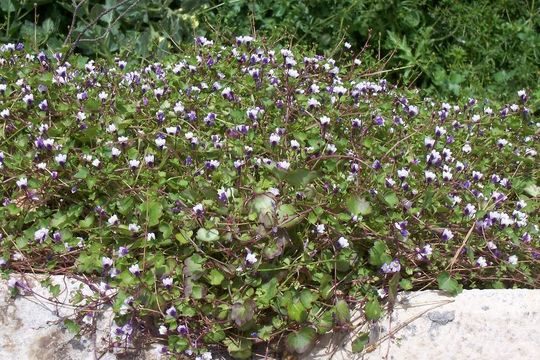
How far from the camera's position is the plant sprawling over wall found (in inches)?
106

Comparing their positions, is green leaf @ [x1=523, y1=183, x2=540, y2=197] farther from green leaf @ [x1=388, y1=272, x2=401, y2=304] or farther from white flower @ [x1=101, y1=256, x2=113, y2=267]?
white flower @ [x1=101, y1=256, x2=113, y2=267]

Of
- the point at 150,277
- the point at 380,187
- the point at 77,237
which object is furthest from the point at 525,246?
the point at 77,237

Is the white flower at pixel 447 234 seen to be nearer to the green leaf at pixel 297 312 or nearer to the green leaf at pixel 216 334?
the green leaf at pixel 297 312

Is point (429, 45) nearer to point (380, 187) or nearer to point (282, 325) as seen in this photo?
point (380, 187)

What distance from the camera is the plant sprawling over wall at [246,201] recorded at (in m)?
2.69

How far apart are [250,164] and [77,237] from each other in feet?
2.16

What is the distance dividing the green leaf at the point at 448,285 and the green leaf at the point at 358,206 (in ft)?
1.10

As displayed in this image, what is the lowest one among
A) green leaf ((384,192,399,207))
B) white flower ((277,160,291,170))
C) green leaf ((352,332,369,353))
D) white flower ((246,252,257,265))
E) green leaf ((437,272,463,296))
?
green leaf ((352,332,369,353))

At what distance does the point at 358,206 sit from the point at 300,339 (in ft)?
1.55

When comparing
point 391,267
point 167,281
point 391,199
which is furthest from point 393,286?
point 167,281

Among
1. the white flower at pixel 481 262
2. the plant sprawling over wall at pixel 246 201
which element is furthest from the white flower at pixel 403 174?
the white flower at pixel 481 262

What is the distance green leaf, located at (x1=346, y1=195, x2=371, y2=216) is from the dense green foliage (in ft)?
6.28

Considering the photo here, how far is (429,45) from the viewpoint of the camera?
5145 mm

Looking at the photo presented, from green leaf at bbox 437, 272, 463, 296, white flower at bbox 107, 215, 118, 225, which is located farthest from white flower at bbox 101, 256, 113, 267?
green leaf at bbox 437, 272, 463, 296
